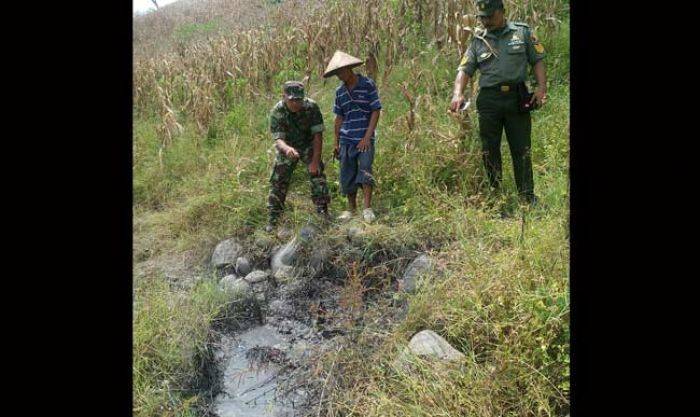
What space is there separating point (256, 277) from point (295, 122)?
1400 millimetres

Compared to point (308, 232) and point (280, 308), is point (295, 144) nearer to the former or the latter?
point (308, 232)

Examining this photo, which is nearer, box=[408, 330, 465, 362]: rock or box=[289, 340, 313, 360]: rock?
box=[408, 330, 465, 362]: rock

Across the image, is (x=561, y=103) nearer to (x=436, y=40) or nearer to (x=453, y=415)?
(x=436, y=40)

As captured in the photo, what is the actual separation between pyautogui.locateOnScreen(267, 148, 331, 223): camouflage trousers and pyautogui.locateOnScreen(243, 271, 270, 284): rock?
1.98 ft

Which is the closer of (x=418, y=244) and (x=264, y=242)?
(x=418, y=244)

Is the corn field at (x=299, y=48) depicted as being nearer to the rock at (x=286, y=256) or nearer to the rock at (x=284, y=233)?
the rock at (x=284, y=233)

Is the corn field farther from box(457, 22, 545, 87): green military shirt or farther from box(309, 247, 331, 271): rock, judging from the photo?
box(309, 247, 331, 271): rock

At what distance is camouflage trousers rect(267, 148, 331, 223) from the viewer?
5.21m

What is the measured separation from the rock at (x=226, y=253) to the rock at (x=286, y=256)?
409 millimetres

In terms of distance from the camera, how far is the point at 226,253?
5266mm

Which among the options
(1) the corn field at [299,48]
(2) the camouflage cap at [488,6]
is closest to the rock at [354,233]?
(2) the camouflage cap at [488,6]

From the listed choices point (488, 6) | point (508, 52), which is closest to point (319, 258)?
point (508, 52)

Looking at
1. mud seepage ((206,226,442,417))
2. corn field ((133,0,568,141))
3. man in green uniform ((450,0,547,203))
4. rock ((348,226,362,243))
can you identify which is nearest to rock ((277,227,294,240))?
mud seepage ((206,226,442,417))

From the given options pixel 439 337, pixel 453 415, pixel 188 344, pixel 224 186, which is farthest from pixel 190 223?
pixel 453 415
